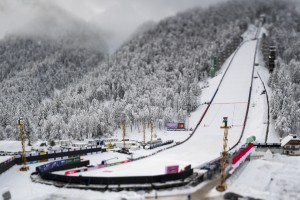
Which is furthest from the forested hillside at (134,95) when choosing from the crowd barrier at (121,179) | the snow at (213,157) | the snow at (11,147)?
the crowd barrier at (121,179)

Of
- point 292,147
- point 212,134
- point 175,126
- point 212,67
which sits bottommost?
point 292,147

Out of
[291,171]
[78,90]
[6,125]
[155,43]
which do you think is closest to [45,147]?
[6,125]

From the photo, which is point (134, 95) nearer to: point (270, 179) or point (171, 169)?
point (171, 169)

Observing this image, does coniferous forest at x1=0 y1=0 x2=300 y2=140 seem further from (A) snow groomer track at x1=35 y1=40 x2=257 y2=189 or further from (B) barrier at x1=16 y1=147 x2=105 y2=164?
(B) barrier at x1=16 y1=147 x2=105 y2=164

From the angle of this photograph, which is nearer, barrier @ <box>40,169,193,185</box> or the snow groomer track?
barrier @ <box>40,169,193,185</box>

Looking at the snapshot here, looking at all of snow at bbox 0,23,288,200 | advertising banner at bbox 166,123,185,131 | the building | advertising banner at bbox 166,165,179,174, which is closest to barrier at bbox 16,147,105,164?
snow at bbox 0,23,288,200

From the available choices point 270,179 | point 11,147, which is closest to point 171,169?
point 270,179

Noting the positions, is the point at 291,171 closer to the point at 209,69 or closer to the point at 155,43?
the point at 209,69

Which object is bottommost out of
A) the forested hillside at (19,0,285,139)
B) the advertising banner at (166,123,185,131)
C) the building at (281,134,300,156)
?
the building at (281,134,300,156)
